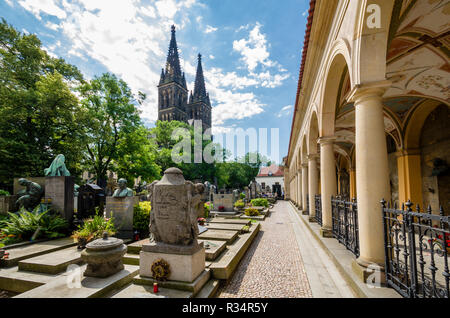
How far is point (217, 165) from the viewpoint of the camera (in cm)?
4109

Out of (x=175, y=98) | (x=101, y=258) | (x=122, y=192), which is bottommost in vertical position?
(x=101, y=258)

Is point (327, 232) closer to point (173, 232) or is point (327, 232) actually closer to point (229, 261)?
point (229, 261)

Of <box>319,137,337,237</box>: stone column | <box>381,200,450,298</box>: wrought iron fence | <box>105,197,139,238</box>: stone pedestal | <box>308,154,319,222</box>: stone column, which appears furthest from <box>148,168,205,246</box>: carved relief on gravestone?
<box>308,154,319,222</box>: stone column

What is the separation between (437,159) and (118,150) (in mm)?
21918

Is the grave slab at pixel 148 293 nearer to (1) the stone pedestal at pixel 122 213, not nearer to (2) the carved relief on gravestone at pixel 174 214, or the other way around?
(2) the carved relief on gravestone at pixel 174 214

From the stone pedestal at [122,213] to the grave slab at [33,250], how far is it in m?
1.38

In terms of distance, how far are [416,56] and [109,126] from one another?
2083cm

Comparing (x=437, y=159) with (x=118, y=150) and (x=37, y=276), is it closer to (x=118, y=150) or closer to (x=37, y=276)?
(x=37, y=276)

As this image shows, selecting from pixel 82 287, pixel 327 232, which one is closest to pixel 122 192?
pixel 82 287

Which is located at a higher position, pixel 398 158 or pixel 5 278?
pixel 398 158

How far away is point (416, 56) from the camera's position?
543 centimetres

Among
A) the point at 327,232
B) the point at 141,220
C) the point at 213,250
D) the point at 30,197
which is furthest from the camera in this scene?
the point at 30,197

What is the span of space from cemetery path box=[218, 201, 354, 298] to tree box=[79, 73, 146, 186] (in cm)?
1696
